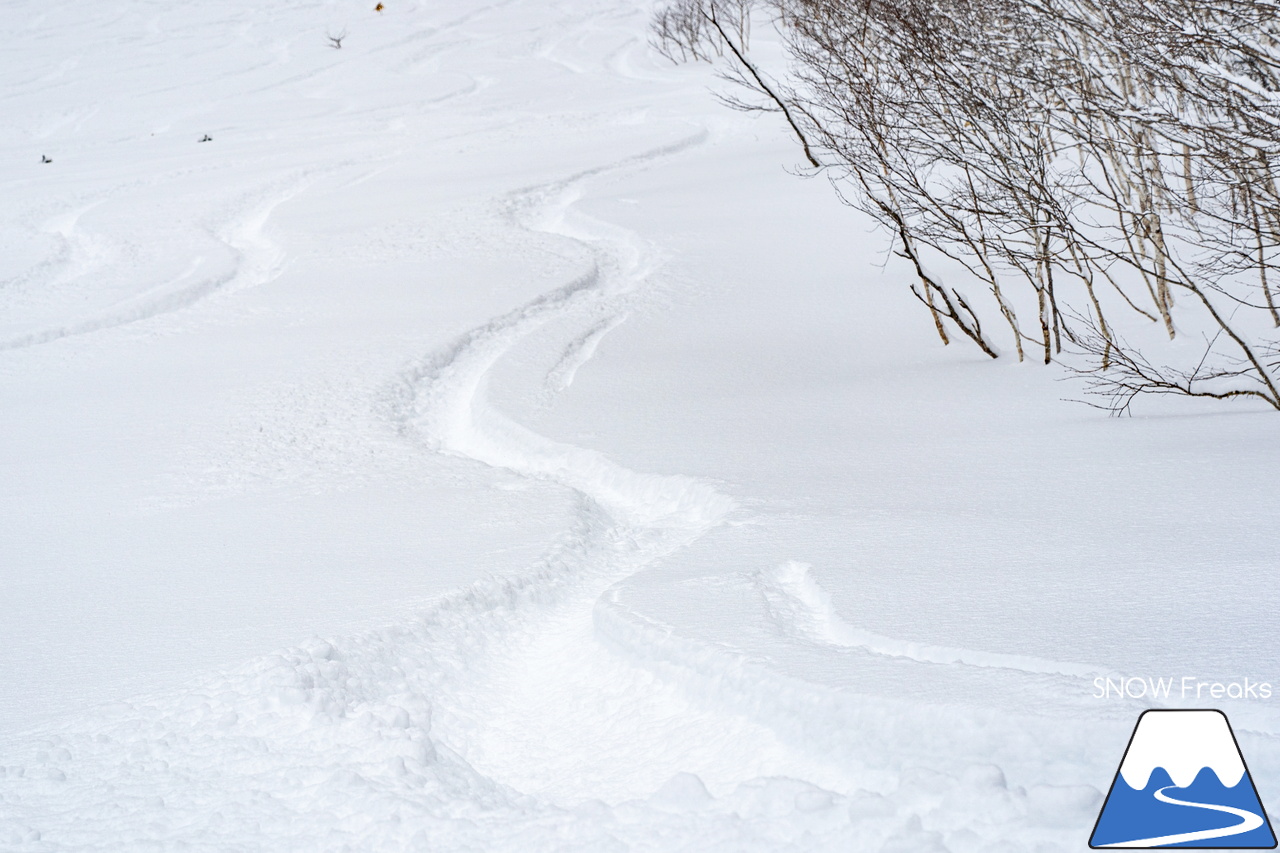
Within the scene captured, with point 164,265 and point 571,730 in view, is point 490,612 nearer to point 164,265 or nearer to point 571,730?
point 571,730

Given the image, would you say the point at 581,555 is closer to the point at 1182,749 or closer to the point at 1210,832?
the point at 1182,749

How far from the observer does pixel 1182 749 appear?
2.36 meters

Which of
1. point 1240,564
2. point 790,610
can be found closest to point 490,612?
point 790,610

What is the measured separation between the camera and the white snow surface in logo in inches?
91.2

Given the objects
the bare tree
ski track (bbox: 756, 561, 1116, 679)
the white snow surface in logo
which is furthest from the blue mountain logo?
the bare tree

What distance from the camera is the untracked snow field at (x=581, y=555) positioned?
2.68m

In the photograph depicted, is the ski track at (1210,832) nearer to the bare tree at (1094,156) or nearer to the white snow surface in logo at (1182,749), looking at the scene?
the white snow surface in logo at (1182,749)

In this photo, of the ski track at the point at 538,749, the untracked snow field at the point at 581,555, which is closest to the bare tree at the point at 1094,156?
the untracked snow field at the point at 581,555

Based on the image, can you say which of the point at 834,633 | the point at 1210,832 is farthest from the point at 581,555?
the point at 1210,832

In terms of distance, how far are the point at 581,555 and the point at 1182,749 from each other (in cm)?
259

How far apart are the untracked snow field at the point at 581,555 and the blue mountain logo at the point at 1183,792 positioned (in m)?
0.05

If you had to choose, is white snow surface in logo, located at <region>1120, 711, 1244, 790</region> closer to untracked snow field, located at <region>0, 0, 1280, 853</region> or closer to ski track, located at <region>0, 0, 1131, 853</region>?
untracked snow field, located at <region>0, 0, 1280, 853</region>

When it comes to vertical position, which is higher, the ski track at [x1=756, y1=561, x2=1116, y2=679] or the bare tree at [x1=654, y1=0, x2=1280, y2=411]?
the bare tree at [x1=654, y1=0, x2=1280, y2=411]

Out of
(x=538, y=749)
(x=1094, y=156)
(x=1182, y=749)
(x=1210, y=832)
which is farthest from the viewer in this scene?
(x=1094, y=156)
